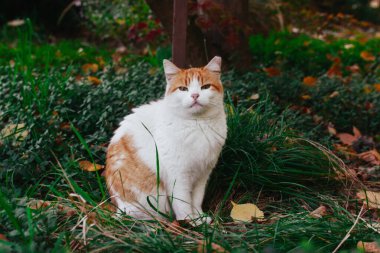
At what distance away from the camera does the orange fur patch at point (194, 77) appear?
2562 millimetres

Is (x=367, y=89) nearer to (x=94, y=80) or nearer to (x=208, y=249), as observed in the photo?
(x=94, y=80)

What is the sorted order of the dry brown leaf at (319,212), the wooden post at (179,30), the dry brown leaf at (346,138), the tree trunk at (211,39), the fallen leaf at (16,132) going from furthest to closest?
the tree trunk at (211,39), the dry brown leaf at (346,138), the wooden post at (179,30), the fallen leaf at (16,132), the dry brown leaf at (319,212)

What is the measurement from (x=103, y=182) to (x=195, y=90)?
36.2 inches

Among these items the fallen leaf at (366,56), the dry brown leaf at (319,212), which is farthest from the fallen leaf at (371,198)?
the fallen leaf at (366,56)

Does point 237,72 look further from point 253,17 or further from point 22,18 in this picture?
point 22,18

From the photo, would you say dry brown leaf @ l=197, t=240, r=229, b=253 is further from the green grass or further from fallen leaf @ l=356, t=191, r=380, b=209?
fallen leaf @ l=356, t=191, r=380, b=209

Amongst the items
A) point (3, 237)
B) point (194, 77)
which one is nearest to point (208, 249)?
point (3, 237)

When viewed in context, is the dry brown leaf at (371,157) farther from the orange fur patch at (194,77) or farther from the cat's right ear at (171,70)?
the cat's right ear at (171,70)

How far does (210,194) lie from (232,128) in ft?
1.48

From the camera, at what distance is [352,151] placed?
374cm

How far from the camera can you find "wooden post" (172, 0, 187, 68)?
3.38 meters

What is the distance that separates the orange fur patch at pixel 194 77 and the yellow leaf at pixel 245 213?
0.65 metres

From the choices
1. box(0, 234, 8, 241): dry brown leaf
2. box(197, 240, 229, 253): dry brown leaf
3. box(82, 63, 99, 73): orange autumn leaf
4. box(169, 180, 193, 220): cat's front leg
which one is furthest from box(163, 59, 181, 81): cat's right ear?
box(82, 63, 99, 73): orange autumn leaf

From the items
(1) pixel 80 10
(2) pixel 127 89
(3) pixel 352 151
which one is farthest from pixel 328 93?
(1) pixel 80 10
